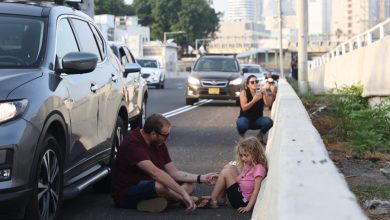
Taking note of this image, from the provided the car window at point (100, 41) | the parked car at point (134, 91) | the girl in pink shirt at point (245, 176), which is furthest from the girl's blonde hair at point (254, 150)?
the parked car at point (134, 91)

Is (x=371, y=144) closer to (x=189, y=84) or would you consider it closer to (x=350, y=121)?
(x=350, y=121)

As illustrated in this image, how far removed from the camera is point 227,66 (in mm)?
24391

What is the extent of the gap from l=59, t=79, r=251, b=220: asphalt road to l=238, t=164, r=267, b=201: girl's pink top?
197mm

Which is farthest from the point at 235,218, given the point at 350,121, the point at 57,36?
the point at 350,121

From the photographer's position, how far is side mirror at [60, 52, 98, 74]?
18.8 feet

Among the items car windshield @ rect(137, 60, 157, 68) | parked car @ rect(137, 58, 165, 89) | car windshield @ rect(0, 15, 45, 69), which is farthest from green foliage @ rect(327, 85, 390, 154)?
car windshield @ rect(137, 60, 157, 68)

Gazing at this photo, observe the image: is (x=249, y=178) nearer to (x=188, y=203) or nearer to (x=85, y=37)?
(x=188, y=203)

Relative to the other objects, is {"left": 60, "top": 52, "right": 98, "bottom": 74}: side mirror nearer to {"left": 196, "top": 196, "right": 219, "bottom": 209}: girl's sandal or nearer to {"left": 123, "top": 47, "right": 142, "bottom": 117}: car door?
{"left": 196, "top": 196, "right": 219, "bottom": 209}: girl's sandal

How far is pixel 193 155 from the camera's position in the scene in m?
10.4

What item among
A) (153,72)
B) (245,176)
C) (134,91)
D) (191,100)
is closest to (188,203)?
(245,176)

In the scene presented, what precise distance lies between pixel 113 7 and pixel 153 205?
112 metres

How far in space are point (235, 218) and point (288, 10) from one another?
31101 millimetres

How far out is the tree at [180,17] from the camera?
115312 millimetres

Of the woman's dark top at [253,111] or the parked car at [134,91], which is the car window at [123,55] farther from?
the woman's dark top at [253,111]
